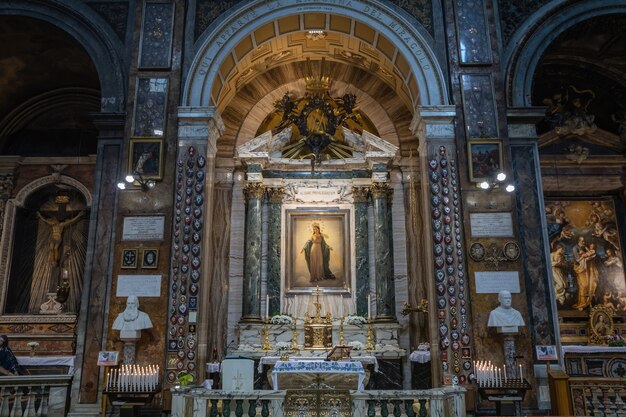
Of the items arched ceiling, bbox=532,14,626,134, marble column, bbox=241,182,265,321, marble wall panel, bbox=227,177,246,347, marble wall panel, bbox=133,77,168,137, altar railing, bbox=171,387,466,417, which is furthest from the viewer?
arched ceiling, bbox=532,14,626,134

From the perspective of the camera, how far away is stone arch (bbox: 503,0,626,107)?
10.6m

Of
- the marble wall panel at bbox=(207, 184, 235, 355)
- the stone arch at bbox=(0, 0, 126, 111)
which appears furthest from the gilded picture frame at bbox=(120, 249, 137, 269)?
the stone arch at bbox=(0, 0, 126, 111)

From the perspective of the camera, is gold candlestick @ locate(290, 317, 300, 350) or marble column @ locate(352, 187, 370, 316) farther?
marble column @ locate(352, 187, 370, 316)

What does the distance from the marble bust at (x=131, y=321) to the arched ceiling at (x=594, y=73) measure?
9694 millimetres

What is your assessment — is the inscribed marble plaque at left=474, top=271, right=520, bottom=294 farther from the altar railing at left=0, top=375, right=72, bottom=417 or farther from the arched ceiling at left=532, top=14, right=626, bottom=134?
the altar railing at left=0, top=375, right=72, bottom=417

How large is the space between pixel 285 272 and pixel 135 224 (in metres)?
3.82

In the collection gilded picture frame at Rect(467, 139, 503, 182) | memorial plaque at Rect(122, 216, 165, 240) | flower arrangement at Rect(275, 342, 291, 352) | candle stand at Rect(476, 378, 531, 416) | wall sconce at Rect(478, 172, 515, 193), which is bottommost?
candle stand at Rect(476, 378, 531, 416)

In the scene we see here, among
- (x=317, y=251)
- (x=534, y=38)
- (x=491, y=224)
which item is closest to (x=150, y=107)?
(x=317, y=251)

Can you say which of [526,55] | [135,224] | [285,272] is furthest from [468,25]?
[135,224]

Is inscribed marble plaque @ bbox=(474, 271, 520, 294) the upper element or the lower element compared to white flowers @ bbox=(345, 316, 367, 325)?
upper

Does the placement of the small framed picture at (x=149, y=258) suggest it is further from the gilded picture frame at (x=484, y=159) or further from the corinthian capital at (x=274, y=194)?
the gilded picture frame at (x=484, y=159)

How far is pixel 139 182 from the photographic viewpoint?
9.87 meters

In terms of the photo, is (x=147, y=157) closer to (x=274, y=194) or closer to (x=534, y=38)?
(x=274, y=194)

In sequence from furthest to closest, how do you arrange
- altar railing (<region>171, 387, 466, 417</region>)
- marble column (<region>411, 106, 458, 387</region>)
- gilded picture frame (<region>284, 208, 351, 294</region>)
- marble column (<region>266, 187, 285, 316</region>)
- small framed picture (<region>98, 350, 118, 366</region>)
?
1. gilded picture frame (<region>284, 208, 351, 294</region>)
2. marble column (<region>266, 187, 285, 316</region>)
3. marble column (<region>411, 106, 458, 387</region>)
4. small framed picture (<region>98, 350, 118, 366</region>)
5. altar railing (<region>171, 387, 466, 417</region>)
